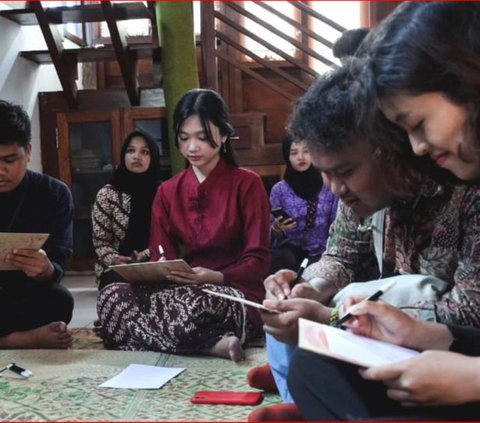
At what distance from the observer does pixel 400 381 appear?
81 centimetres

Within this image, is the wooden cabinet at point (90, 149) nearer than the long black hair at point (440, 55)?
No

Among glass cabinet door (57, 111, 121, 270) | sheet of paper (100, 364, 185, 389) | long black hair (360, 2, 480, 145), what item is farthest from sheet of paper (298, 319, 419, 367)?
glass cabinet door (57, 111, 121, 270)

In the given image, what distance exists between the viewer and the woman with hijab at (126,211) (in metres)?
2.89

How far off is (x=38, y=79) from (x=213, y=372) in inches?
112

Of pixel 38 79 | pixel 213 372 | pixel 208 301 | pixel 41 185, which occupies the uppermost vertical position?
pixel 38 79

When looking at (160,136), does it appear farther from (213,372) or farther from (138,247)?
(213,372)

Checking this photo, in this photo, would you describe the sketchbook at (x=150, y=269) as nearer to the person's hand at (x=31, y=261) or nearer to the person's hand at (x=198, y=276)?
the person's hand at (x=198, y=276)

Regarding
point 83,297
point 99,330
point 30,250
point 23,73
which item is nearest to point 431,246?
point 30,250

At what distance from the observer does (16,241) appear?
6.25 ft

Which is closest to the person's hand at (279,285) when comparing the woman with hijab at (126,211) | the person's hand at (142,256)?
the person's hand at (142,256)

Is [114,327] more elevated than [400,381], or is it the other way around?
[400,381]

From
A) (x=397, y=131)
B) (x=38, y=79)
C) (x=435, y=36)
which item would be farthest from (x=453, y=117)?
(x=38, y=79)

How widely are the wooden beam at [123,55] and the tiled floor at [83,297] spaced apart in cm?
113

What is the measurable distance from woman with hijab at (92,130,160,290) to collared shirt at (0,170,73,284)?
1.86ft
